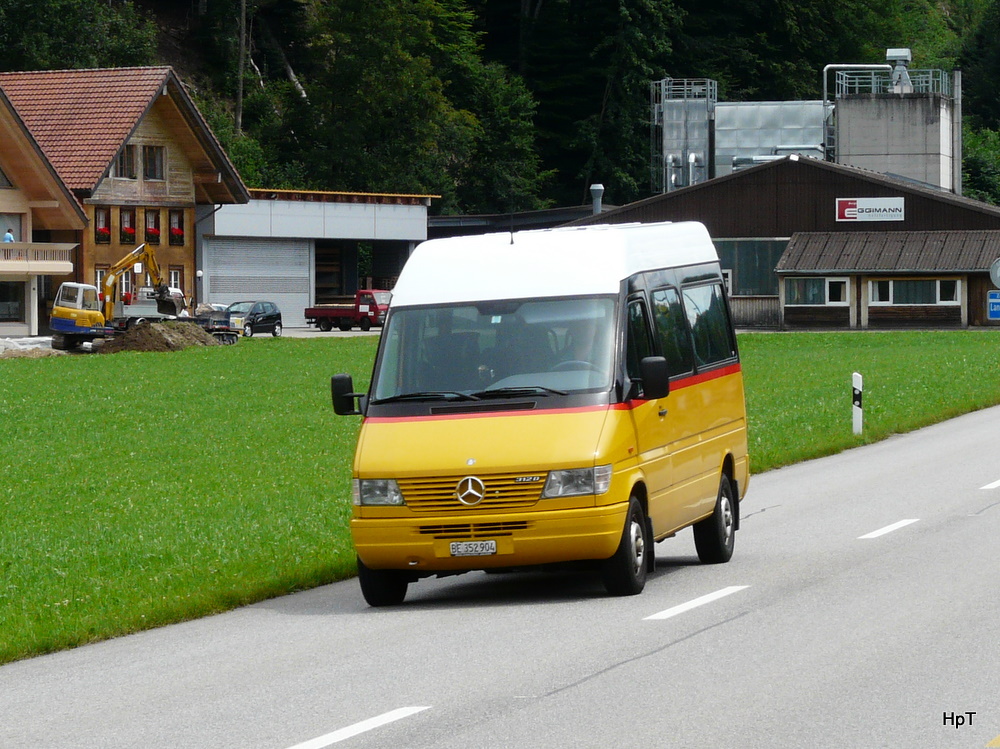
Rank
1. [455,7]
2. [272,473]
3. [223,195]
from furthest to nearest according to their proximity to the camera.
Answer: [455,7] < [223,195] < [272,473]

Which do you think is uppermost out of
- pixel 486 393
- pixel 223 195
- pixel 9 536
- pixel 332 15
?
pixel 332 15

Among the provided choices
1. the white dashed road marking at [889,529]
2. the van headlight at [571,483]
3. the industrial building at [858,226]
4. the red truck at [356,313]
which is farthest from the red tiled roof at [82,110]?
the van headlight at [571,483]

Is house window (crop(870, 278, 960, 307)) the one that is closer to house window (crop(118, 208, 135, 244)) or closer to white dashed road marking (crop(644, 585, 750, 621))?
house window (crop(118, 208, 135, 244))

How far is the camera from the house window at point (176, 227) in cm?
7688

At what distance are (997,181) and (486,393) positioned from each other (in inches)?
→ 4076

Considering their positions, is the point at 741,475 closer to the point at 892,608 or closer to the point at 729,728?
the point at 892,608

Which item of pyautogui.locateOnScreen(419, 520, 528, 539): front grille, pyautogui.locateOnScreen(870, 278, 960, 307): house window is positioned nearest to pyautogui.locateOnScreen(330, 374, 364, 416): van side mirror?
pyautogui.locateOnScreen(419, 520, 528, 539): front grille

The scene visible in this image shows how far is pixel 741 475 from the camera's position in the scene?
14742 mm

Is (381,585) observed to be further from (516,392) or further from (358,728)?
(358,728)

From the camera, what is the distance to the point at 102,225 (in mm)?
73562

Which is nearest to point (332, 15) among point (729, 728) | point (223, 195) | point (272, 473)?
point (223, 195)

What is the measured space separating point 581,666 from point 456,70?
9750 cm

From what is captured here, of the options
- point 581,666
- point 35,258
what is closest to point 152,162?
point 35,258

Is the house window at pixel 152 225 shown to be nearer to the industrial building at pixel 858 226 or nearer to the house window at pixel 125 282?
the house window at pixel 125 282
